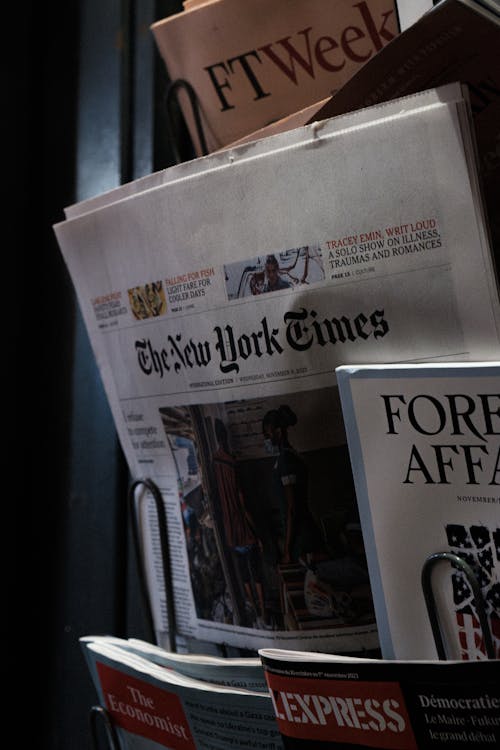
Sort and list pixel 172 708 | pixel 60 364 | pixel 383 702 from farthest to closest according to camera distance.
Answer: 1. pixel 60 364
2. pixel 172 708
3. pixel 383 702

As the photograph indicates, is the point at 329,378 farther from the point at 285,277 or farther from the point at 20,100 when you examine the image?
the point at 20,100

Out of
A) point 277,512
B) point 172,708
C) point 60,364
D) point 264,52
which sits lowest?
point 172,708

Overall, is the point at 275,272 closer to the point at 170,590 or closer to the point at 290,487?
the point at 290,487

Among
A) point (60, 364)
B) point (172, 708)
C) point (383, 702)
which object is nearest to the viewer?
point (383, 702)

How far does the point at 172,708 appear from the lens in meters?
0.44

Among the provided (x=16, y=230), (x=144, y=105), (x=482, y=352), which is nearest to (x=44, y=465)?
(x=16, y=230)

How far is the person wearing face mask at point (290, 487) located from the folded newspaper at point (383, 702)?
73mm

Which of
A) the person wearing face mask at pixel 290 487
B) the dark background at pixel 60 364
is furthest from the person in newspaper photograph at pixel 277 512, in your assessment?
the dark background at pixel 60 364

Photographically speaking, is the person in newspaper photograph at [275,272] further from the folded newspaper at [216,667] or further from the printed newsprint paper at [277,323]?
the folded newspaper at [216,667]

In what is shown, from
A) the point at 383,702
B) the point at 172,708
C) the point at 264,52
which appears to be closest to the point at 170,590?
the point at 172,708

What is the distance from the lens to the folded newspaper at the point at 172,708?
1.36ft

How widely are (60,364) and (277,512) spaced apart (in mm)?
369

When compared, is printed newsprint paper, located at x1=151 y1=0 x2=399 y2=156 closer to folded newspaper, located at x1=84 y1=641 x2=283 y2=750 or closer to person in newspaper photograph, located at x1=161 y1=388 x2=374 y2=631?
person in newspaper photograph, located at x1=161 y1=388 x2=374 y2=631

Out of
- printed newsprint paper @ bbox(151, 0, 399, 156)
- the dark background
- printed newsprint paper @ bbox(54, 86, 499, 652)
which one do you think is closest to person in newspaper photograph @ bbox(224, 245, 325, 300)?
printed newsprint paper @ bbox(54, 86, 499, 652)
